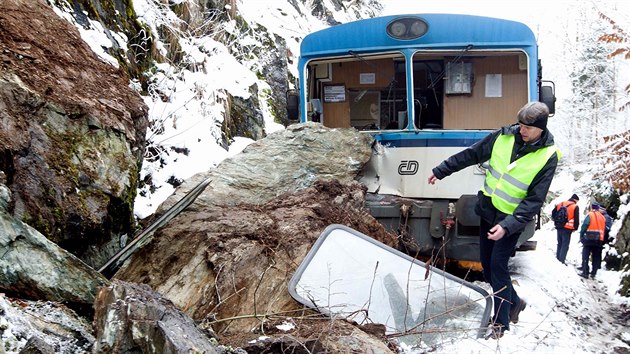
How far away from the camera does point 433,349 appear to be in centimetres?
297

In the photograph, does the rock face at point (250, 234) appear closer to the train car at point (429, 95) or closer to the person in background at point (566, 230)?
the train car at point (429, 95)

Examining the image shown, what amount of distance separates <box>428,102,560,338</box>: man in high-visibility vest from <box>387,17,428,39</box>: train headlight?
1.80m

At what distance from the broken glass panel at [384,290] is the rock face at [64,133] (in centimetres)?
124

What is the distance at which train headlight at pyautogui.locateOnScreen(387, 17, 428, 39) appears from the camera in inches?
218

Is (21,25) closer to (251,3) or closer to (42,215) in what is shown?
(42,215)

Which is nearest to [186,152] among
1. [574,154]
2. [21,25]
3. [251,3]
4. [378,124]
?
[378,124]

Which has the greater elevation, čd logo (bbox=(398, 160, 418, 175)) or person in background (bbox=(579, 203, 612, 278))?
čd logo (bbox=(398, 160, 418, 175))

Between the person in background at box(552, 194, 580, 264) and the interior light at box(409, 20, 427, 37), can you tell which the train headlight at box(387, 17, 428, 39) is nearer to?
the interior light at box(409, 20, 427, 37)

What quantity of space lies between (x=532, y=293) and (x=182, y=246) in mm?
3423

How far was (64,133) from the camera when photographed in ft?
10.6

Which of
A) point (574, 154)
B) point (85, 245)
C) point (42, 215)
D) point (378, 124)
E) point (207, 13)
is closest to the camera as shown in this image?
point (42, 215)

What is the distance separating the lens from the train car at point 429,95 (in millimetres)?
5297

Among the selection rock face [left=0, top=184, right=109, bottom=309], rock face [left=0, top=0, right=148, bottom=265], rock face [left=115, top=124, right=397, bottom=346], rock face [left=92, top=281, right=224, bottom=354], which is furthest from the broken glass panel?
rock face [left=0, top=0, right=148, bottom=265]

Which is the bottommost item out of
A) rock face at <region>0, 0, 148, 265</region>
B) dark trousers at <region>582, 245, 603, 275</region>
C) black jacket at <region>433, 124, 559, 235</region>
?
dark trousers at <region>582, 245, 603, 275</region>
